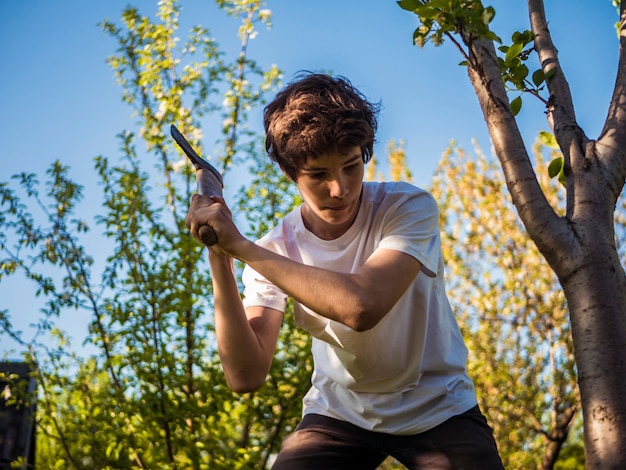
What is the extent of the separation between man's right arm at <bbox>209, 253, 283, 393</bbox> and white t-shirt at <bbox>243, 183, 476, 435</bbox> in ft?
0.46

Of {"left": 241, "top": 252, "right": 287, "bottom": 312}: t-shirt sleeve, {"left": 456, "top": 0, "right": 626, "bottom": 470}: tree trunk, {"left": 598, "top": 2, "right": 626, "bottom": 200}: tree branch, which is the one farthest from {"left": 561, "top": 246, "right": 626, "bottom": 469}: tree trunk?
{"left": 241, "top": 252, "right": 287, "bottom": 312}: t-shirt sleeve

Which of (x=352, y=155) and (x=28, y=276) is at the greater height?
(x=28, y=276)

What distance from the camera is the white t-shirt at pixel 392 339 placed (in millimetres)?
1925

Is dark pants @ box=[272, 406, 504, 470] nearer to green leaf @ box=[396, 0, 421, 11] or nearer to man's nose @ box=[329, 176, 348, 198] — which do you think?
man's nose @ box=[329, 176, 348, 198]

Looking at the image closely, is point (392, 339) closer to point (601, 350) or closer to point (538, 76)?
point (601, 350)

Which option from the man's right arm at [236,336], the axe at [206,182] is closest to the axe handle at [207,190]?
the axe at [206,182]

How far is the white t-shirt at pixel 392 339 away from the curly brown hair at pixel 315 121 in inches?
8.5

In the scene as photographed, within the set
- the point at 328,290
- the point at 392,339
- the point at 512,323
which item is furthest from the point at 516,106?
the point at 512,323

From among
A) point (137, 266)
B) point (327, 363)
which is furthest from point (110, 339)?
point (327, 363)

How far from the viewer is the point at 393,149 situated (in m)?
8.11

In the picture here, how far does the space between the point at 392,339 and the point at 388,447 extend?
31 cm

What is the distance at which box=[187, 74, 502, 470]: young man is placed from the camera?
1865mm

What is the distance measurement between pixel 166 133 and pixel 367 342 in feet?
11.9

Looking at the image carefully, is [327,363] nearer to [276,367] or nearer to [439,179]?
[276,367]
